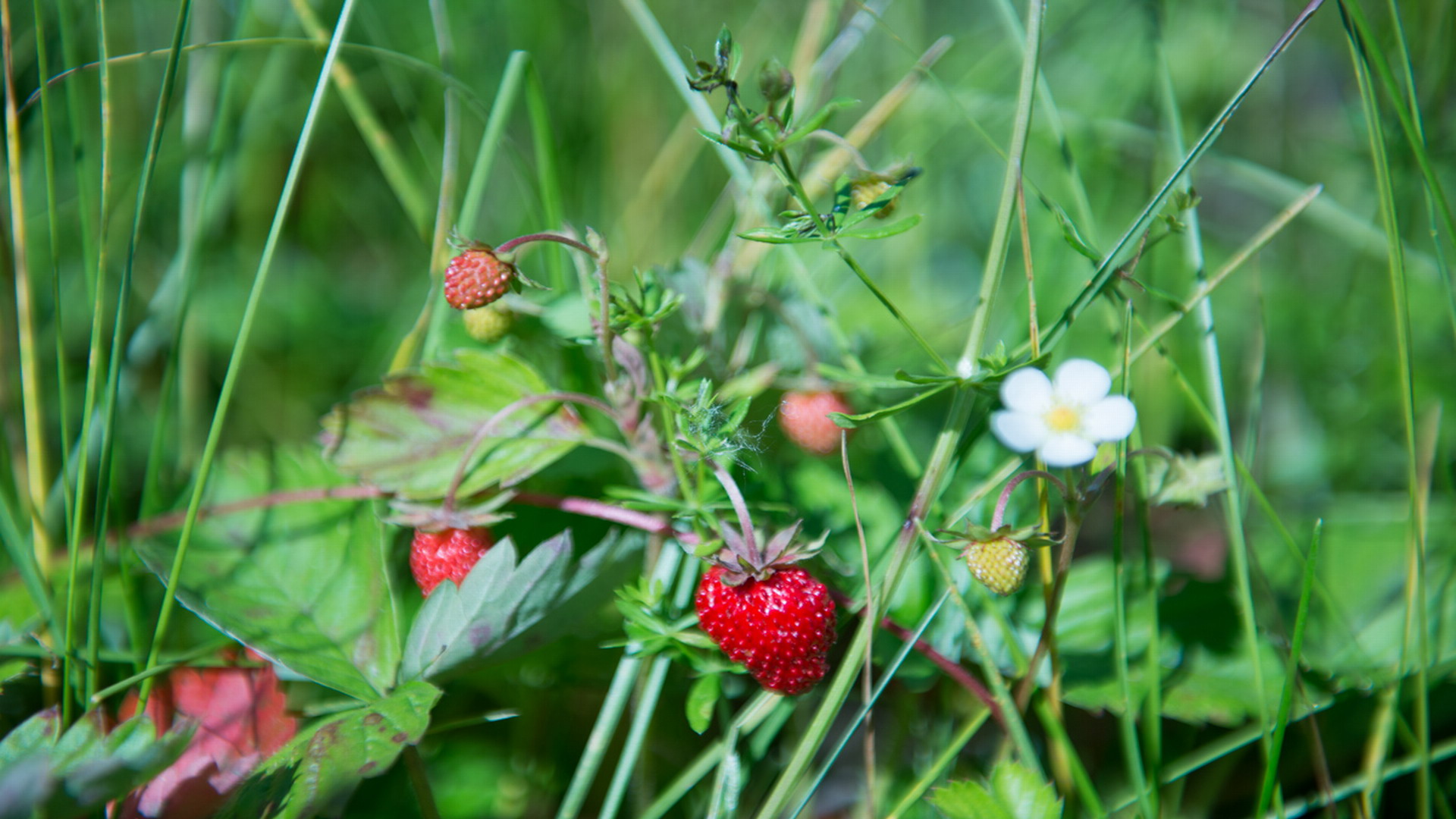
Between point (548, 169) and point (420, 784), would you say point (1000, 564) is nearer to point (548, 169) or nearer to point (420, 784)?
point (420, 784)

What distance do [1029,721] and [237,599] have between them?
0.91m

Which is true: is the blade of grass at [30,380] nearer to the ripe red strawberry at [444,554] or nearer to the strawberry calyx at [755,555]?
the ripe red strawberry at [444,554]

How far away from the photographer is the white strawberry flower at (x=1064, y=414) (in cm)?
72

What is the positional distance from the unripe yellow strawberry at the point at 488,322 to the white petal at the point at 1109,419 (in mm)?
602

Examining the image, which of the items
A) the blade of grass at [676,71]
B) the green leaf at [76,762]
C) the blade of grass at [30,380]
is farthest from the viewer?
the blade of grass at [676,71]

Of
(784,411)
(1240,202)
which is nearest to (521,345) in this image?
(784,411)

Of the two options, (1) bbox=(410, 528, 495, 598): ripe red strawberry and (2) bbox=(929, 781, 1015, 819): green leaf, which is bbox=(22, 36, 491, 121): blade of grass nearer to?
(1) bbox=(410, 528, 495, 598): ripe red strawberry

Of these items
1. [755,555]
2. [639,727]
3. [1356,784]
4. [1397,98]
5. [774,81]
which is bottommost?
[639,727]

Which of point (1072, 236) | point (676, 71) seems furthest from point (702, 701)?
point (676, 71)

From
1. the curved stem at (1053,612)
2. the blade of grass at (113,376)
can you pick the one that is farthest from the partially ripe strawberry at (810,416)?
the blade of grass at (113,376)

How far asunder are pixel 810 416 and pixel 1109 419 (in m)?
0.39

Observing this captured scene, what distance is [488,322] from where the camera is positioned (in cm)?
96

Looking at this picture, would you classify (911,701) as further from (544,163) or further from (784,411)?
(544,163)

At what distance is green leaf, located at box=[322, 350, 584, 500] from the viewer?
0.94 metres
